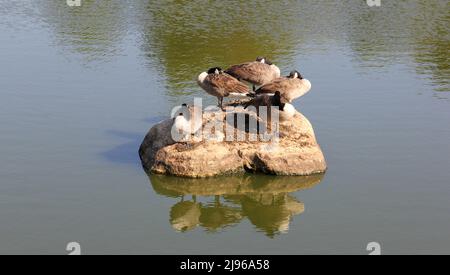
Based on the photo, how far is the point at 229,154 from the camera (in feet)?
68.9

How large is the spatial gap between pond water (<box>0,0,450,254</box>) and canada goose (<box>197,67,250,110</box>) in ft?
9.51

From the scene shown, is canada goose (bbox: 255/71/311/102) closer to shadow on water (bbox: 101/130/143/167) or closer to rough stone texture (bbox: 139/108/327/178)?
rough stone texture (bbox: 139/108/327/178)

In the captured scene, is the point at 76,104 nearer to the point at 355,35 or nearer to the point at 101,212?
the point at 101,212

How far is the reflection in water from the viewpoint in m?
18.7

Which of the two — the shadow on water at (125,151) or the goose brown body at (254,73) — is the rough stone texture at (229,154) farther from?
the goose brown body at (254,73)

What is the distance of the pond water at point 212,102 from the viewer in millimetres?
18391

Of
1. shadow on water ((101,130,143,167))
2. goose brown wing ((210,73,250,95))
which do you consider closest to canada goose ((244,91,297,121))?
goose brown wing ((210,73,250,95))

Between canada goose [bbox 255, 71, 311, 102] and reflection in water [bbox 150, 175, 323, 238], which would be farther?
canada goose [bbox 255, 71, 311, 102]

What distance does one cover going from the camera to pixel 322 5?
42688 mm

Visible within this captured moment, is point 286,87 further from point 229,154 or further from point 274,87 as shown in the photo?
point 229,154

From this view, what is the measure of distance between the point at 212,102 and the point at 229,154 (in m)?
5.67

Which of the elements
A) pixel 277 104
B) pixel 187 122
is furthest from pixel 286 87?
pixel 187 122

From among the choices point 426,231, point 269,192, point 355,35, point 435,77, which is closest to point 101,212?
point 269,192

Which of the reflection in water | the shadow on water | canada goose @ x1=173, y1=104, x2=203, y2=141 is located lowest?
the reflection in water
